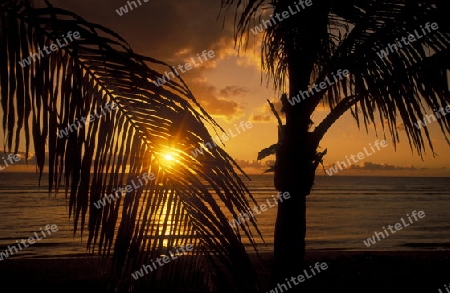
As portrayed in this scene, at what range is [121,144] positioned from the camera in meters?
1.34

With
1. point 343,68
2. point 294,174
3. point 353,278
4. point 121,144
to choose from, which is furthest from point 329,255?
point 121,144

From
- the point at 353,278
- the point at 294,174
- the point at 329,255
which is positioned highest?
the point at 294,174

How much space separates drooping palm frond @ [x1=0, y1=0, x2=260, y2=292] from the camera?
1167 mm

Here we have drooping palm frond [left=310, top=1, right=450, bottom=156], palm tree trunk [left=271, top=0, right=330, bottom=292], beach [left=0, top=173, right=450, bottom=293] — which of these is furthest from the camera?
beach [left=0, top=173, right=450, bottom=293]

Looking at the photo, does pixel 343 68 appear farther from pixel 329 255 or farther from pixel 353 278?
pixel 329 255

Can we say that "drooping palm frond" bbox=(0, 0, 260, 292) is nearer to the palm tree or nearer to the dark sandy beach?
the palm tree

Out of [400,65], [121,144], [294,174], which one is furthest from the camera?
[294,174]

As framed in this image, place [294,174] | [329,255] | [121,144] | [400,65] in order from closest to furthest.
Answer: [121,144], [400,65], [294,174], [329,255]

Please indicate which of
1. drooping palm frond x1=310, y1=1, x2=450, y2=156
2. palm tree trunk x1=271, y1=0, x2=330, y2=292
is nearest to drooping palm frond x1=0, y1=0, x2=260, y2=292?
drooping palm frond x1=310, y1=1, x2=450, y2=156

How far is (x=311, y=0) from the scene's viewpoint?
→ 3.23 meters

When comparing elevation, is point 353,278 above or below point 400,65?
below

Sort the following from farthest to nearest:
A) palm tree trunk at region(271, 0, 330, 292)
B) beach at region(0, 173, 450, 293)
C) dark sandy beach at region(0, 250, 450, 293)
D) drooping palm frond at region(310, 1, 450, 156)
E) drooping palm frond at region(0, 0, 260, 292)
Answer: beach at region(0, 173, 450, 293)
dark sandy beach at region(0, 250, 450, 293)
palm tree trunk at region(271, 0, 330, 292)
drooping palm frond at region(310, 1, 450, 156)
drooping palm frond at region(0, 0, 260, 292)

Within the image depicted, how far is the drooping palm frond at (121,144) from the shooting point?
1167 mm

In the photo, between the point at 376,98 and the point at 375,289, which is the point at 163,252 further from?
the point at 375,289
